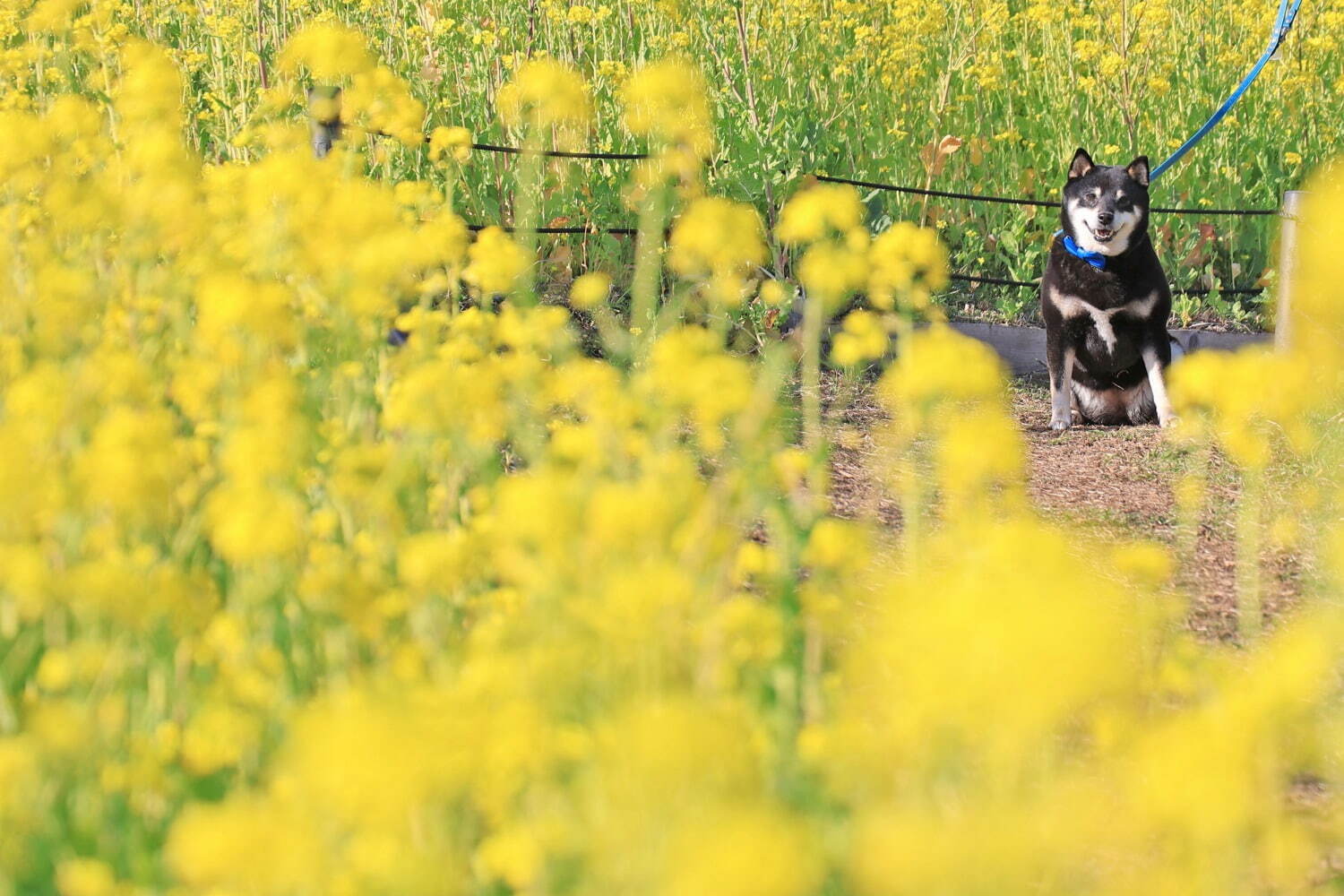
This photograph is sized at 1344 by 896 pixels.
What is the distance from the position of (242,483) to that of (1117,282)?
419 centimetres

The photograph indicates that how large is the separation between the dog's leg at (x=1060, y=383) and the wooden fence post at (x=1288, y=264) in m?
0.75

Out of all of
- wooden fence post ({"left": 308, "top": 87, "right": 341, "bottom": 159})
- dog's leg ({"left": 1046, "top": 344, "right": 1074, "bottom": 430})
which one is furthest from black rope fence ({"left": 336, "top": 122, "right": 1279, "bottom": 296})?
wooden fence post ({"left": 308, "top": 87, "right": 341, "bottom": 159})

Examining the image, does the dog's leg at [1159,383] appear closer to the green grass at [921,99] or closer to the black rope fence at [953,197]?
the black rope fence at [953,197]

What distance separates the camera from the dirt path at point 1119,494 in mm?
3430

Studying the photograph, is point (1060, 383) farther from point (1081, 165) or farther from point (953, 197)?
point (953, 197)

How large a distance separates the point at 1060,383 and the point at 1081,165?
0.77 metres

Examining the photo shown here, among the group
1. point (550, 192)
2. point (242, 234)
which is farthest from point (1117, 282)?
point (242, 234)

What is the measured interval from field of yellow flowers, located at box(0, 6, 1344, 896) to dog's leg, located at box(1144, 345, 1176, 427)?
252 centimetres

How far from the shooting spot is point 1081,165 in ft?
17.4

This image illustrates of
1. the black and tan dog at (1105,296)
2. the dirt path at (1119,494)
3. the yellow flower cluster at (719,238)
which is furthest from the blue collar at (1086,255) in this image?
the yellow flower cluster at (719,238)

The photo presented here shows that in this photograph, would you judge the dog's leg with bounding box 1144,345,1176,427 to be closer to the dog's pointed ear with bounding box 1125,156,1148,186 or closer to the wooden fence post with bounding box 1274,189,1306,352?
the wooden fence post with bounding box 1274,189,1306,352

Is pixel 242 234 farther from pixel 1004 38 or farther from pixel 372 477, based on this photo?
pixel 1004 38

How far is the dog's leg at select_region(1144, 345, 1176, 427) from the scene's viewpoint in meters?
5.23

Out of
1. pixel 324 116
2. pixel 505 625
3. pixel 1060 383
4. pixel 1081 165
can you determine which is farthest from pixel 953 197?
pixel 505 625
